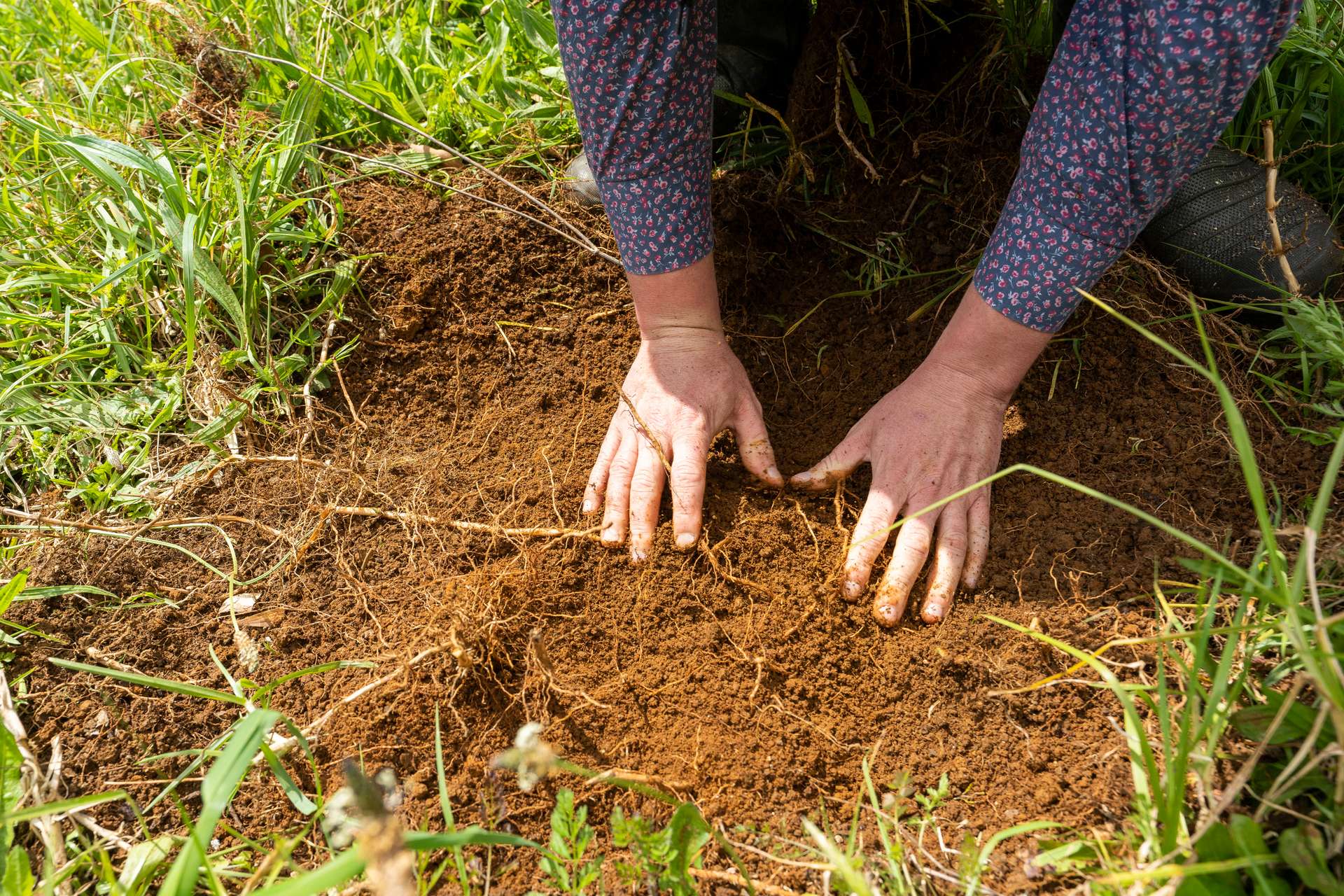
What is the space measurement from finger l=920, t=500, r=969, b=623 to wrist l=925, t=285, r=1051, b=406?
21cm

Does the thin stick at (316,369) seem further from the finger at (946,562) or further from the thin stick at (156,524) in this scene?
the finger at (946,562)

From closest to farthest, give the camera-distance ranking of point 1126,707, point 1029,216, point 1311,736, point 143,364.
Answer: point 1311,736, point 1126,707, point 1029,216, point 143,364

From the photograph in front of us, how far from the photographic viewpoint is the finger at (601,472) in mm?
1421

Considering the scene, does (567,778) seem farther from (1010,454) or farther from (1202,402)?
(1202,402)

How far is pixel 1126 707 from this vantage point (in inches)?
36.4

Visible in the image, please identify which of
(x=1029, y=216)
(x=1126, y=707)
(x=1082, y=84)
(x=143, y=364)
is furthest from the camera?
(x=143, y=364)

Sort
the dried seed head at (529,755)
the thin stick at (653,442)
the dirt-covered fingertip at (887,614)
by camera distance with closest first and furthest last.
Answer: the dried seed head at (529,755)
the dirt-covered fingertip at (887,614)
the thin stick at (653,442)

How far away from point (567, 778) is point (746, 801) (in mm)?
255

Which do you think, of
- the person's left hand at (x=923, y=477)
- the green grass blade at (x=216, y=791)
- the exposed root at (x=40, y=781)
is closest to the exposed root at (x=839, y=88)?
the person's left hand at (x=923, y=477)

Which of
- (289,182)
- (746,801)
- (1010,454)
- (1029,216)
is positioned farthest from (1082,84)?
(289,182)

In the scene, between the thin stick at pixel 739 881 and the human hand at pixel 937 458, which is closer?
the thin stick at pixel 739 881

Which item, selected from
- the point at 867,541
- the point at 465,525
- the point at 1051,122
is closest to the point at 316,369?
the point at 465,525

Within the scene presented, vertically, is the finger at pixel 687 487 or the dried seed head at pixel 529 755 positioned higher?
the dried seed head at pixel 529 755

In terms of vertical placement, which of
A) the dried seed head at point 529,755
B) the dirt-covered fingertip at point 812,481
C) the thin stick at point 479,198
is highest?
the thin stick at point 479,198
